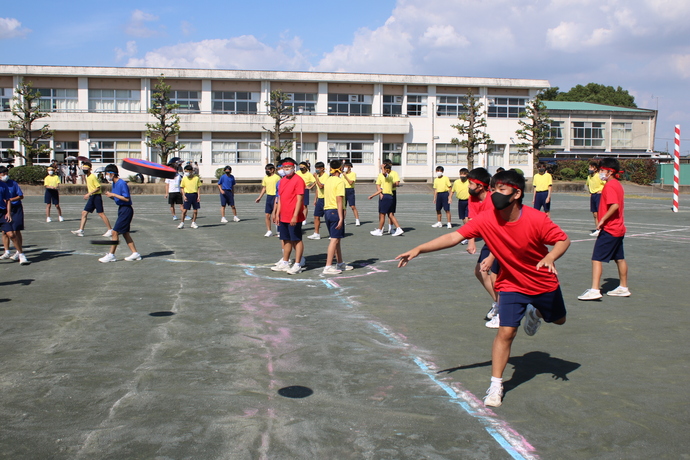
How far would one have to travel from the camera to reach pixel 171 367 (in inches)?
212

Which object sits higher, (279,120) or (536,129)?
(279,120)

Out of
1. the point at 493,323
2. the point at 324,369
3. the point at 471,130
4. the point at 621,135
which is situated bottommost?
the point at 324,369

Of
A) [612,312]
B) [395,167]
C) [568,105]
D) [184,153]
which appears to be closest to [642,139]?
[568,105]

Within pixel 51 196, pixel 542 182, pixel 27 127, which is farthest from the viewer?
pixel 27 127

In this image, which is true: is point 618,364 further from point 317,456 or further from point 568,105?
point 568,105

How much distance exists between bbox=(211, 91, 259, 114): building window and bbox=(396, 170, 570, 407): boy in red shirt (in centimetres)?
5348

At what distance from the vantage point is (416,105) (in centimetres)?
5991

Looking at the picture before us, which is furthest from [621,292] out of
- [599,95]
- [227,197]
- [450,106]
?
[599,95]

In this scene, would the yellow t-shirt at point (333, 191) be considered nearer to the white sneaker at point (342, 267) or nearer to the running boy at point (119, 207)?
the white sneaker at point (342, 267)

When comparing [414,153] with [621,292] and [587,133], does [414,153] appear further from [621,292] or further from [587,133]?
[621,292]

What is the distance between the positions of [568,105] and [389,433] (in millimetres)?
75477

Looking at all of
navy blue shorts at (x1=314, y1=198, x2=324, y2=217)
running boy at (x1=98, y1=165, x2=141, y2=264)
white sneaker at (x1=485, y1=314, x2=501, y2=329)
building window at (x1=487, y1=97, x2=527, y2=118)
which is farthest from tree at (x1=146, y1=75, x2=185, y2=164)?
white sneaker at (x1=485, y1=314, x2=501, y2=329)

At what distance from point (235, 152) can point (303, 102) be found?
8.07 metres

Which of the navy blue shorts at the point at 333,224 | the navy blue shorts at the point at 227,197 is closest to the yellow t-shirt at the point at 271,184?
the navy blue shorts at the point at 227,197
